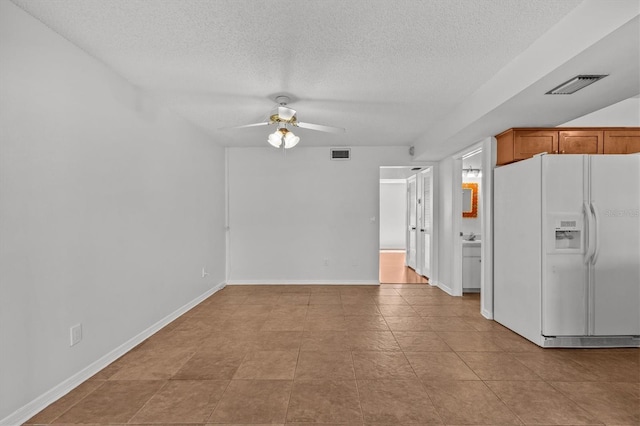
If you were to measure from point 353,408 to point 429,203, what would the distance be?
4.60 metres

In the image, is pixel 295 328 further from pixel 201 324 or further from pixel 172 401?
pixel 172 401

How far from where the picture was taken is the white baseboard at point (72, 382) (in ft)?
6.25

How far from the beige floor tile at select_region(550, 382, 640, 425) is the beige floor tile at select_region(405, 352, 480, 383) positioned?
25.6 inches

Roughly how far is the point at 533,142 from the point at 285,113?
2895 millimetres

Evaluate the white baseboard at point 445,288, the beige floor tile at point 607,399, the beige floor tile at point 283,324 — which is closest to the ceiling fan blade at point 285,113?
the beige floor tile at point 283,324

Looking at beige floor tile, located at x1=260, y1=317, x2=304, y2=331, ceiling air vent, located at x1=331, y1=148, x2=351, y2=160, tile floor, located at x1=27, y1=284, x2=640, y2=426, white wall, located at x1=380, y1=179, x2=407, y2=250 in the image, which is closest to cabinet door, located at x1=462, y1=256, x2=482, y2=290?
tile floor, located at x1=27, y1=284, x2=640, y2=426

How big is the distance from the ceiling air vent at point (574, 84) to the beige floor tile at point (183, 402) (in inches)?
139

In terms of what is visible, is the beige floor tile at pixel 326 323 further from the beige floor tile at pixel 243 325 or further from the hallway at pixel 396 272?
the hallway at pixel 396 272

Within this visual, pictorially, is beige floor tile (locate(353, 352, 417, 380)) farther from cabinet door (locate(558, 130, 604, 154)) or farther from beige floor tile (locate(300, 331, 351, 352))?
cabinet door (locate(558, 130, 604, 154))

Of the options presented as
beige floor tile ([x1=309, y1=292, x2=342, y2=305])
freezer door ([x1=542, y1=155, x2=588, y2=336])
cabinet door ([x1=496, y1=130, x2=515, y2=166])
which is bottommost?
beige floor tile ([x1=309, y1=292, x2=342, y2=305])

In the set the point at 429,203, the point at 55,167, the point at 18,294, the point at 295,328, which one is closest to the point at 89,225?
the point at 55,167

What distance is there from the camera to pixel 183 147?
4.13m

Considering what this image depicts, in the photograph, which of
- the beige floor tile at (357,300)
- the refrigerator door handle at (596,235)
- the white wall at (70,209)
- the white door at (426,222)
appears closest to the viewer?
the white wall at (70,209)

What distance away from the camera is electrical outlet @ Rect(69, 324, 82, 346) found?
230cm
